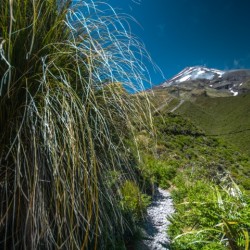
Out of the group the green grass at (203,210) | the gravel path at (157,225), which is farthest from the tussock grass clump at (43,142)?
the gravel path at (157,225)

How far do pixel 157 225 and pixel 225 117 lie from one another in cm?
7364

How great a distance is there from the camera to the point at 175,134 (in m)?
23.9

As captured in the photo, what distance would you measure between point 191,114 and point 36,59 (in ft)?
237

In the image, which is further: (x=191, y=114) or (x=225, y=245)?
(x=191, y=114)

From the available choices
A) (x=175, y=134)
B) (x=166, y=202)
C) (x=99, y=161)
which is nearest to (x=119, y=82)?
(x=99, y=161)

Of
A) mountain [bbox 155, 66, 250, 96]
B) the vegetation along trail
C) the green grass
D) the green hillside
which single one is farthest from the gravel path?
mountain [bbox 155, 66, 250, 96]

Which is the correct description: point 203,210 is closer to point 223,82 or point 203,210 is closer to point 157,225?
point 157,225

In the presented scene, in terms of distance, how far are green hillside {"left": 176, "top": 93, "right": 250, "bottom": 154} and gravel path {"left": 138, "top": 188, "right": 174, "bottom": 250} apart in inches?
2150

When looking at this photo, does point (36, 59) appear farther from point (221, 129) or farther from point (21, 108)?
point (221, 129)

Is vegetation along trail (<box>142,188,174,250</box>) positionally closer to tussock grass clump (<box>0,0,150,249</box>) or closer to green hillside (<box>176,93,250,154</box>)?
tussock grass clump (<box>0,0,150,249</box>)

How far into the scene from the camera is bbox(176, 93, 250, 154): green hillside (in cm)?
6038

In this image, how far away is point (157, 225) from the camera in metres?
3.36

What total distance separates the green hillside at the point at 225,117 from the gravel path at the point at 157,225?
54.6 metres

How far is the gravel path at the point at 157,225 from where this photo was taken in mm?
2717
